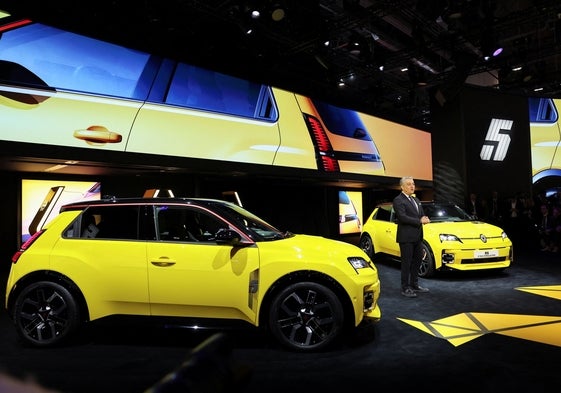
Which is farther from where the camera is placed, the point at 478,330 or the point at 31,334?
the point at 478,330

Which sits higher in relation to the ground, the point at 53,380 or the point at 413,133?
the point at 413,133

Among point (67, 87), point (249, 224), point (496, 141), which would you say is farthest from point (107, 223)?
point (496, 141)

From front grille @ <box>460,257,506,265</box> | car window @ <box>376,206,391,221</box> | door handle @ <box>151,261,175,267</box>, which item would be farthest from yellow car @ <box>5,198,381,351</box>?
car window @ <box>376,206,391,221</box>

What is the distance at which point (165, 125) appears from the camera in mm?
7348

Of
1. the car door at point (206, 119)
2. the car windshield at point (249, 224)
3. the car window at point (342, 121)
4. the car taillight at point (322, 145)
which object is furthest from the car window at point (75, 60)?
the car window at point (342, 121)

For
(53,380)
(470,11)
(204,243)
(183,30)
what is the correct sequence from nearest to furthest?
(53,380)
(204,243)
(470,11)
(183,30)

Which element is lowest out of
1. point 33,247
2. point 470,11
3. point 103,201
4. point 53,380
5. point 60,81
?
point 53,380

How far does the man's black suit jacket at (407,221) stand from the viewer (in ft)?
18.0

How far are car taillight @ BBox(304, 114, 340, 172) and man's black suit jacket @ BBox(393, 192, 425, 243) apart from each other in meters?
4.80

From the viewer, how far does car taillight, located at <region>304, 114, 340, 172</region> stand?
1016cm

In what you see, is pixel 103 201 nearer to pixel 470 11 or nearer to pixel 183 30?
pixel 183 30

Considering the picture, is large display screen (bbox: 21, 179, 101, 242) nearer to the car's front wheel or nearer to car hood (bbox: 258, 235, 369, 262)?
car hood (bbox: 258, 235, 369, 262)

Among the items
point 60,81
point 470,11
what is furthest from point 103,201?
point 470,11

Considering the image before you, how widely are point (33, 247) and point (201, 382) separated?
3.72 m
